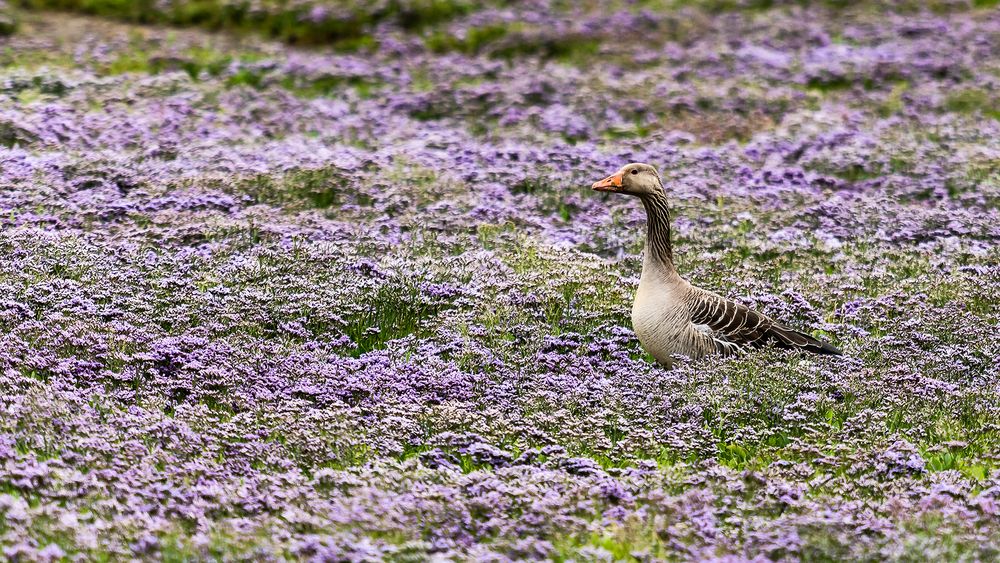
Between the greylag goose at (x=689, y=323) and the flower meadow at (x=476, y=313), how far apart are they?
9.9 inches

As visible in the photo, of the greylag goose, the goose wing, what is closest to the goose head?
the greylag goose

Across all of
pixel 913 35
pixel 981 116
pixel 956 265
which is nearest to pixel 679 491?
pixel 956 265

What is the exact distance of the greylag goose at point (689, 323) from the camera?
9.77 meters

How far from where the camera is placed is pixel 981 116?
19.7m

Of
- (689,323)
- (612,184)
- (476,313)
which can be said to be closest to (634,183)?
(612,184)

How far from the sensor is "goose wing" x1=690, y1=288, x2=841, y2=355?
386 inches

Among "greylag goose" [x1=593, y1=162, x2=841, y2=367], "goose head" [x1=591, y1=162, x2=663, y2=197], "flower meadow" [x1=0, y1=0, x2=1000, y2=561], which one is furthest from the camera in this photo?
"goose head" [x1=591, y1=162, x2=663, y2=197]

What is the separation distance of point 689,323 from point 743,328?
1.48 ft

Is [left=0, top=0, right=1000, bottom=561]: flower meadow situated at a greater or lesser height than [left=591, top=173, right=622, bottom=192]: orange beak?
lesser

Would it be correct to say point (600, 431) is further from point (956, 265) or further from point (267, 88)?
point (267, 88)

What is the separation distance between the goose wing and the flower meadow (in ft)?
0.75

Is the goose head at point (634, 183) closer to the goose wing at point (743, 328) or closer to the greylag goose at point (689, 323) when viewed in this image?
the greylag goose at point (689, 323)

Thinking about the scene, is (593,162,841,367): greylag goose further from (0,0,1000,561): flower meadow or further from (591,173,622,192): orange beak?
(591,173,622,192): orange beak

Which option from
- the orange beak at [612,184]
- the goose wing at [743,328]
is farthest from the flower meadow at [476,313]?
the orange beak at [612,184]
